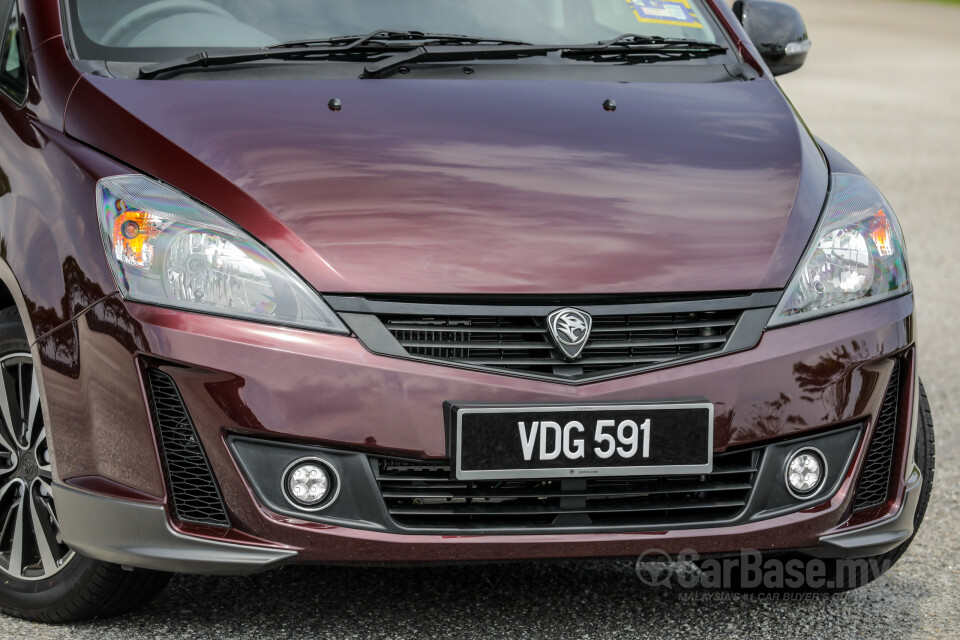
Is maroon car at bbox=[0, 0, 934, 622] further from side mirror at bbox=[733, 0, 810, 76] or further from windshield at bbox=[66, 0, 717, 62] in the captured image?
side mirror at bbox=[733, 0, 810, 76]

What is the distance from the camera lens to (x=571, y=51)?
3715mm

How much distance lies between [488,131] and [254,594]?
1.22 meters

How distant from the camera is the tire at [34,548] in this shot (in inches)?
126

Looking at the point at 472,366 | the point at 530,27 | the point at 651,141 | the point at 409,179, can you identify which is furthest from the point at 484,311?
the point at 530,27

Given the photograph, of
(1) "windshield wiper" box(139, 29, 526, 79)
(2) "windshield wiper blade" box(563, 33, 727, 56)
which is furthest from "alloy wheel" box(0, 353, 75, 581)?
(2) "windshield wiper blade" box(563, 33, 727, 56)

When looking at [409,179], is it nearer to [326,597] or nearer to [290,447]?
[290,447]

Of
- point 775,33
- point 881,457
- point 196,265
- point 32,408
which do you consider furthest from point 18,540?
point 775,33

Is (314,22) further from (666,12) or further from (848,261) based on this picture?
(848,261)

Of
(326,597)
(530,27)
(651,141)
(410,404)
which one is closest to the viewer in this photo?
(410,404)

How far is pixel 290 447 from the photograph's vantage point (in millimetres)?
2811

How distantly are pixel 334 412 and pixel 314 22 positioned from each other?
1.33 metres

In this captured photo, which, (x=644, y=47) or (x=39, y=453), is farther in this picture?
(x=644, y=47)

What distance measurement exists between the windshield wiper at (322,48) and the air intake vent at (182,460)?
881 millimetres

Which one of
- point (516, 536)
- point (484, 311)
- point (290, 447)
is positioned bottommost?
point (516, 536)
